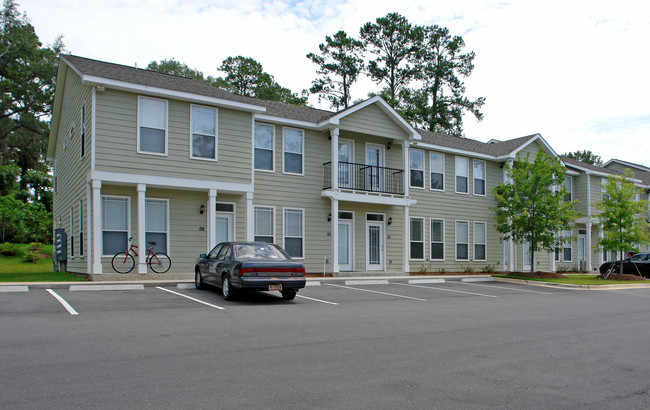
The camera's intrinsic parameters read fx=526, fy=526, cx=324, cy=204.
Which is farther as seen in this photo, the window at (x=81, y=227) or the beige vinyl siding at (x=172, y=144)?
the window at (x=81, y=227)

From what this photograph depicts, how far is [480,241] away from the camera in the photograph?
26.0 meters

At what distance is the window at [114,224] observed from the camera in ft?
52.9

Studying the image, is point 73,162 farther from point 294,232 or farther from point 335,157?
point 335,157

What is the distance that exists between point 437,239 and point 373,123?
22.0 ft

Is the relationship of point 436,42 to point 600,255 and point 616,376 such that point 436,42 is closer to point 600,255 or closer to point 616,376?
point 600,255

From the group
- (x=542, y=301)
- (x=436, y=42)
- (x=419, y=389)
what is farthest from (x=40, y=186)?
(x=419, y=389)

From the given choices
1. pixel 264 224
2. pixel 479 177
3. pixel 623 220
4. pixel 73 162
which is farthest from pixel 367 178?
pixel 623 220

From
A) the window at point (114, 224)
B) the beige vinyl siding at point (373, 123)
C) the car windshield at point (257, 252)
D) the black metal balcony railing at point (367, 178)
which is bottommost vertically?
the car windshield at point (257, 252)

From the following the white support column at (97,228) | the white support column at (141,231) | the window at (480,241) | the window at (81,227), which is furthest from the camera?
the window at (480,241)

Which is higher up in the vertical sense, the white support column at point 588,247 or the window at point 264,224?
the window at point 264,224

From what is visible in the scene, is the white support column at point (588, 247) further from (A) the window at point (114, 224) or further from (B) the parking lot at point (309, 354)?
(A) the window at point (114, 224)

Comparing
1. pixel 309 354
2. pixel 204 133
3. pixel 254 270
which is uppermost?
pixel 204 133

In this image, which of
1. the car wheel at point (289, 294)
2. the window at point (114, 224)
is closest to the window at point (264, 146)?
the window at point (114, 224)

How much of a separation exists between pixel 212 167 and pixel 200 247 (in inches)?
108
